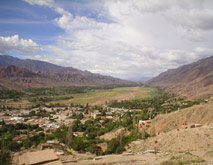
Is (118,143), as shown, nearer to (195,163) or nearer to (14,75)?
(195,163)

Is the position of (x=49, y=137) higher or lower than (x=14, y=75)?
lower

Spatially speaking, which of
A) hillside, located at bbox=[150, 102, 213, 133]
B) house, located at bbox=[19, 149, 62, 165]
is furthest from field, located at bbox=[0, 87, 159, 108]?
house, located at bbox=[19, 149, 62, 165]

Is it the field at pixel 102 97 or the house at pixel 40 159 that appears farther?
the field at pixel 102 97

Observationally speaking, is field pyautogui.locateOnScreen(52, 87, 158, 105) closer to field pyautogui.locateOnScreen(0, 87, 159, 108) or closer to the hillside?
field pyautogui.locateOnScreen(0, 87, 159, 108)

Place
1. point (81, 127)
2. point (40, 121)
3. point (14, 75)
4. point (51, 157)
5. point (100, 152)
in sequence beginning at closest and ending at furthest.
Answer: point (51, 157) → point (100, 152) → point (81, 127) → point (40, 121) → point (14, 75)

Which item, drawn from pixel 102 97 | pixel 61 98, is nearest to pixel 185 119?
pixel 102 97

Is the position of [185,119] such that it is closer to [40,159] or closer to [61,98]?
[40,159]

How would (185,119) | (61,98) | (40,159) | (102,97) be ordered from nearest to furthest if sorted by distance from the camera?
(40,159), (185,119), (61,98), (102,97)

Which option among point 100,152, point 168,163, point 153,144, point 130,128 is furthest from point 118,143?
point 168,163

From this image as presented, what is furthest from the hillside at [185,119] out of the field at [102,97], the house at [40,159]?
the field at [102,97]

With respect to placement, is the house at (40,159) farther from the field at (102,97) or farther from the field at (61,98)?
the field at (102,97)

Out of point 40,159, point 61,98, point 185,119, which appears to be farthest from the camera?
point 61,98
